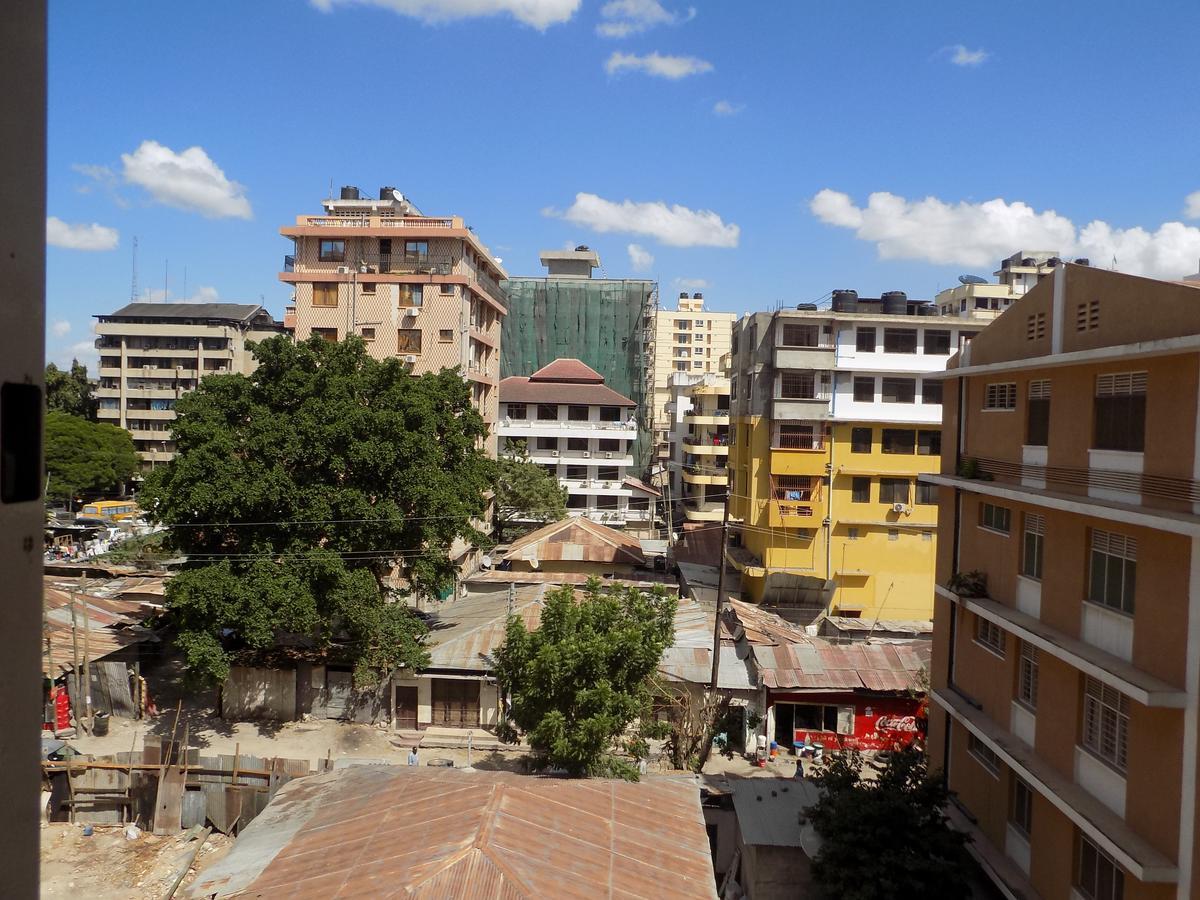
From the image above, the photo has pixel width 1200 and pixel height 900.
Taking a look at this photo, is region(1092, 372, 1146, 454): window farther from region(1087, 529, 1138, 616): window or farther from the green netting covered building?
the green netting covered building

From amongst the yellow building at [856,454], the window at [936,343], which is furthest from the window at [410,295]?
the window at [936,343]

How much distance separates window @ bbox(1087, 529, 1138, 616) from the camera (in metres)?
9.47

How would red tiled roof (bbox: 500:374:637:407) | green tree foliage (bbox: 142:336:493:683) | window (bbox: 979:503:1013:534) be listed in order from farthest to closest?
red tiled roof (bbox: 500:374:637:407) < green tree foliage (bbox: 142:336:493:683) < window (bbox: 979:503:1013:534)

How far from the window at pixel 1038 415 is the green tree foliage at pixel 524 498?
81.0 feet

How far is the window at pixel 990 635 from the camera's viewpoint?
498 inches

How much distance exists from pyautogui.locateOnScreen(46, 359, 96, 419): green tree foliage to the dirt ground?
136 feet

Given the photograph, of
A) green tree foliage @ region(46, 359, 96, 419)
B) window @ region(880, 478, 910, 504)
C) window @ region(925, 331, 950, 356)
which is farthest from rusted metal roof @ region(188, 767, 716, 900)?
green tree foliage @ region(46, 359, 96, 419)

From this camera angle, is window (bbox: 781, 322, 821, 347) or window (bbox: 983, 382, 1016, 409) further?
window (bbox: 781, 322, 821, 347)

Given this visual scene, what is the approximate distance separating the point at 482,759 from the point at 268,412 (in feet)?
28.5

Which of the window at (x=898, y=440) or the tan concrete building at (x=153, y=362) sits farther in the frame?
the tan concrete building at (x=153, y=362)

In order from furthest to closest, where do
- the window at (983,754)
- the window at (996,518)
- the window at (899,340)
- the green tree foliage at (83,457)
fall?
1. the green tree foliage at (83,457)
2. the window at (899,340)
3. the window at (996,518)
4. the window at (983,754)

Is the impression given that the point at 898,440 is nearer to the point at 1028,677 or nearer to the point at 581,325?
the point at 1028,677

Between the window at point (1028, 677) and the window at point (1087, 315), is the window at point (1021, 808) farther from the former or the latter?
the window at point (1087, 315)

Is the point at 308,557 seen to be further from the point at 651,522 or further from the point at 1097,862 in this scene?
the point at 651,522
